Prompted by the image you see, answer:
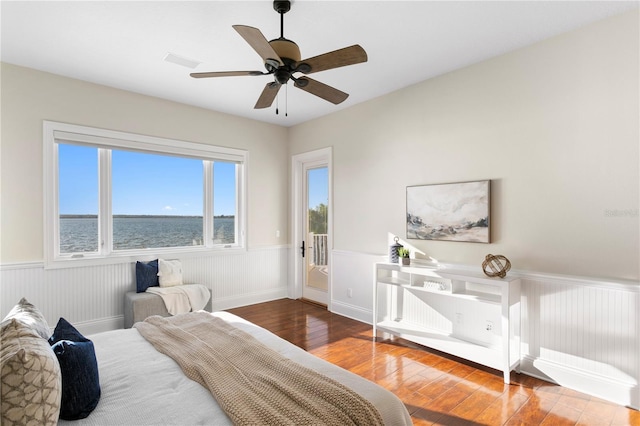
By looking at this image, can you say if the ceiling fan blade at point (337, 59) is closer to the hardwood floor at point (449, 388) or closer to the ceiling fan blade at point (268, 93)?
the ceiling fan blade at point (268, 93)

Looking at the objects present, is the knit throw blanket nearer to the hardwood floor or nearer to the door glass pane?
the hardwood floor

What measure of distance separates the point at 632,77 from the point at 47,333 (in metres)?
4.20

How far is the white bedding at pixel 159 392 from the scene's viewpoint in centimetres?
140

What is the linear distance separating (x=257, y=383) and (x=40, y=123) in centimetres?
374

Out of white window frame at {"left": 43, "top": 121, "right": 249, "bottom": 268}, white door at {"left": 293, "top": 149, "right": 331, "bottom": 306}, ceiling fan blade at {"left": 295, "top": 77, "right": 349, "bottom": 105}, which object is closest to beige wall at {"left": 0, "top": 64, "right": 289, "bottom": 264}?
white window frame at {"left": 43, "top": 121, "right": 249, "bottom": 268}

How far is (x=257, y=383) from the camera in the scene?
5.27 feet

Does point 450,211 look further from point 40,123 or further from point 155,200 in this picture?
point 40,123

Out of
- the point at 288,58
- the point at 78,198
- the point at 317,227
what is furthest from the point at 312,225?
the point at 288,58

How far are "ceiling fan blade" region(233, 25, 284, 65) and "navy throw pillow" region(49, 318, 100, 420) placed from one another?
70.3 inches

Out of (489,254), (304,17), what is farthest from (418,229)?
(304,17)

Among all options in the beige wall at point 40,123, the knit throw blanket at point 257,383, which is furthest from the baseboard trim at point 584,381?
the beige wall at point 40,123

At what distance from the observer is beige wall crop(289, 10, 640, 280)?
2.51 meters

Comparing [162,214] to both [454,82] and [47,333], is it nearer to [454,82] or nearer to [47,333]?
[47,333]

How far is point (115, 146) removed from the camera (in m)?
4.01
